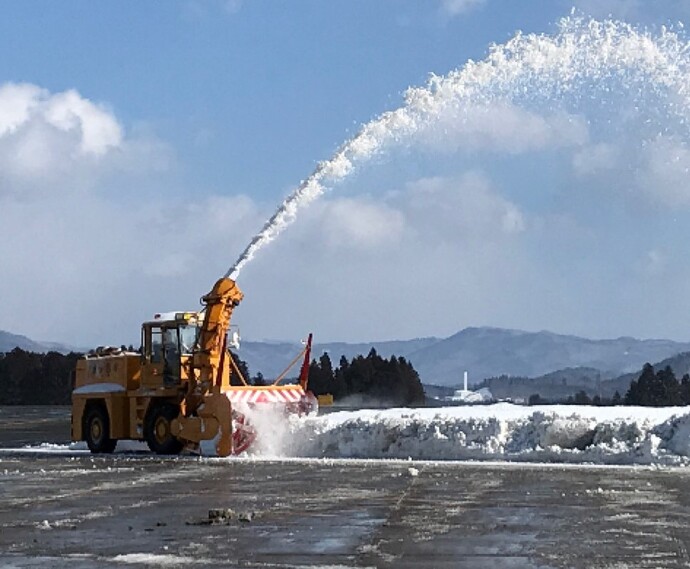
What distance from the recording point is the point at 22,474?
20.2 meters

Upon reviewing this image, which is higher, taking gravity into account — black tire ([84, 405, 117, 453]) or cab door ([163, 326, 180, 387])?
cab door ([163, 326, 180, 387])

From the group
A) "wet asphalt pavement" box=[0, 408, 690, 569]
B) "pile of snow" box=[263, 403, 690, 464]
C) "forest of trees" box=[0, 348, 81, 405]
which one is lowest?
"wet asphalt pavement" box=[0, 408, 690, 569]

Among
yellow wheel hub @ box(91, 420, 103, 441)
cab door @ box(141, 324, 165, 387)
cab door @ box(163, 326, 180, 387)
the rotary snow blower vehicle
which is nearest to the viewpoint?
the rotary snow blower vehicle

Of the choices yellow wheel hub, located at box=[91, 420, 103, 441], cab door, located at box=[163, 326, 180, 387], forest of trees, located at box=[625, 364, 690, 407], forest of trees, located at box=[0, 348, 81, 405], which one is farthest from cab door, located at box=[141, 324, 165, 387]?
forest of trees, located at box=[0, 348, 81, 405]

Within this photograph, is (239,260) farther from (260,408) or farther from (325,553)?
(325,553)

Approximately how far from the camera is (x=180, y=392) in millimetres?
25969

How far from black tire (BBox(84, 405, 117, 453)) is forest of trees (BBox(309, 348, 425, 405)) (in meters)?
51.6

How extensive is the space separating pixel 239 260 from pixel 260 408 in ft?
11.1

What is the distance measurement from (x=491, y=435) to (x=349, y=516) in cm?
1120

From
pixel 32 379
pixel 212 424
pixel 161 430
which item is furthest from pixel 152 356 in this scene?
pixel 32 379

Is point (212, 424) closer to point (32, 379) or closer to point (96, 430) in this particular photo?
point (96, 430)

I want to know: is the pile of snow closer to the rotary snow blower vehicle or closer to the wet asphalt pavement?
the rotary snow blower vehicle

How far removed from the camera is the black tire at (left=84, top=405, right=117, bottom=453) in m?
27.6

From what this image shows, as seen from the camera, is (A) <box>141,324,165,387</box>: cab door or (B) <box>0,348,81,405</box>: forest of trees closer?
(A) <box>141,324,165,387</box>: cab door
